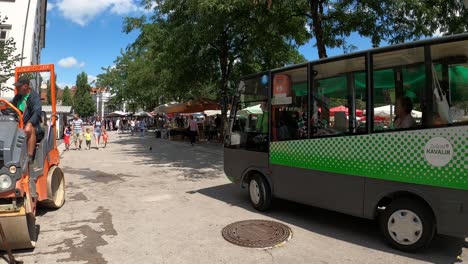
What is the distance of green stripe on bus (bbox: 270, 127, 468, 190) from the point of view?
4.38 m

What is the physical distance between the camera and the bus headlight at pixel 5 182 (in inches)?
177

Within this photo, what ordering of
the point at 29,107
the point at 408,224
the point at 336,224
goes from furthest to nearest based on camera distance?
the point at 336,224
the point at 29,107
the point at 408,224

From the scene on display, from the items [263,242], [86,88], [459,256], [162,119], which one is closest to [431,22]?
[459,256]

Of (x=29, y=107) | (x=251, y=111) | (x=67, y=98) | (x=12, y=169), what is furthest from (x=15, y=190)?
(x=67, y=98)

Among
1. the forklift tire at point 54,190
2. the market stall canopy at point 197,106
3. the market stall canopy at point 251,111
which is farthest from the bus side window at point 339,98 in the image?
the market stall canopy at point 197,106

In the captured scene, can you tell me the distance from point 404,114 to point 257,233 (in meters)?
2.59

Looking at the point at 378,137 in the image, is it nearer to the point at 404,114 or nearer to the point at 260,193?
the point at 404,114

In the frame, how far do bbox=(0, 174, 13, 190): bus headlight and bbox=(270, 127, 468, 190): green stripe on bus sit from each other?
13.0ft

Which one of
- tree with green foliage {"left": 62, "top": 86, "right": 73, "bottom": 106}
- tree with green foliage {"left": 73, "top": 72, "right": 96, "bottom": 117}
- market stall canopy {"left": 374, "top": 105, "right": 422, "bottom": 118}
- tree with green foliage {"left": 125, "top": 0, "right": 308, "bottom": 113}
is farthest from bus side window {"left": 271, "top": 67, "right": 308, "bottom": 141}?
tree with green foliage {"left": 73, "top": 72, "right": 96, "bottom": 117}

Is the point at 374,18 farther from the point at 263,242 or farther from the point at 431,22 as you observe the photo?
the point at 263,242

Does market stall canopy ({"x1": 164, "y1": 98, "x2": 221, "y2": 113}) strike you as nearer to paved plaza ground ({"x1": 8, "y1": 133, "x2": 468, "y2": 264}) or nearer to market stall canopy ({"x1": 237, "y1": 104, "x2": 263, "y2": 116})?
paved plaza ground ({"x1": 8, "y1": 133, "x2": 468, "y2": 264})

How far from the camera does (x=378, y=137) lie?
509 cm

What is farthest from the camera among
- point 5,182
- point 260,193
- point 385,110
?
point 260,193

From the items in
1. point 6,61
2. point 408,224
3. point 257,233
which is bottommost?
point 257,233
